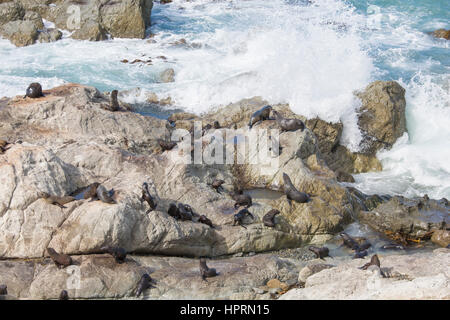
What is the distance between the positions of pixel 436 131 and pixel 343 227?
9139 millimetres

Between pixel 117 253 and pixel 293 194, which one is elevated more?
pixel 117 253

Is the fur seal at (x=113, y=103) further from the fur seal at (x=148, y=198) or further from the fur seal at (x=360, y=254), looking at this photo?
the fur seal at (x=360, y=254)

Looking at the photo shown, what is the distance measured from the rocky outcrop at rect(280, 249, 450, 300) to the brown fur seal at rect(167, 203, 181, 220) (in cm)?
289

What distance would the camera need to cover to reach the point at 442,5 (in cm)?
3256

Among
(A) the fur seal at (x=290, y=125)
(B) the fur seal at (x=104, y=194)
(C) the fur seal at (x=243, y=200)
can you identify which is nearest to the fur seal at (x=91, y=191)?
(B) the fur seal at (x=104, y=194)

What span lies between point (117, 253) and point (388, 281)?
4254mm

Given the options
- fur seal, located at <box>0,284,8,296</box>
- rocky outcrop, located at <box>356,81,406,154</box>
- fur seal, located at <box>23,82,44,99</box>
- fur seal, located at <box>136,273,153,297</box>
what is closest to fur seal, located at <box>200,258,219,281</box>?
fur seal, located at <box>136,273,153,297</box>

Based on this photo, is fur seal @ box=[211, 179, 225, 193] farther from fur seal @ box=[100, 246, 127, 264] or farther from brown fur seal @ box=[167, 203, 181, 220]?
fur seal @ box=[100, 246, 127, 264]

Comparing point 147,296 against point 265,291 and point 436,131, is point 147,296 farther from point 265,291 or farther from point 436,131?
point 436,131

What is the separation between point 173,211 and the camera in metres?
10.1

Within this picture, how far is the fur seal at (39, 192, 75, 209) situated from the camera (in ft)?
30.9

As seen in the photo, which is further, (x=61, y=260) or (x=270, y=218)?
(x=270, y=218)

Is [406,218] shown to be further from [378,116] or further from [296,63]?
[296,63]

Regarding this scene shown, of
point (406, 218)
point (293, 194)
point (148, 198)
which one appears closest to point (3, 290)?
point (148, 198)
